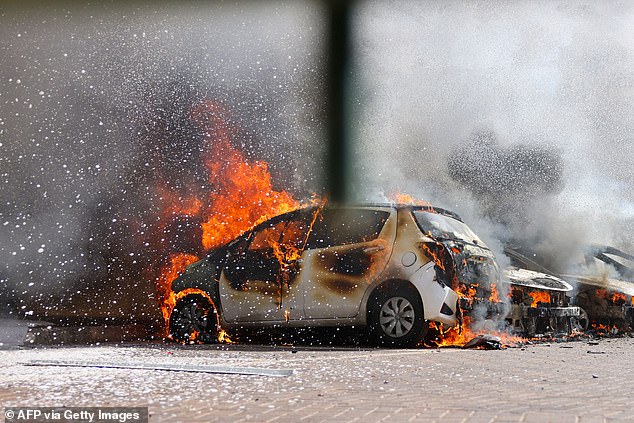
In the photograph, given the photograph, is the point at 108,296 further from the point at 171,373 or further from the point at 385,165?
the point at 171,373

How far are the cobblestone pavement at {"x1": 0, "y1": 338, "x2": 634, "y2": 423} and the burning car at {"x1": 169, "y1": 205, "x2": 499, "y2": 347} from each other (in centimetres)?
90

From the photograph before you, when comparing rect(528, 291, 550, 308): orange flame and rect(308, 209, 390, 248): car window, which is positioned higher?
rect(308, 209, 390, 248): car window

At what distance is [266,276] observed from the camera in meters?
9.96

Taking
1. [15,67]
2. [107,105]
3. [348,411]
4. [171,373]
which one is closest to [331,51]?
[107,105]

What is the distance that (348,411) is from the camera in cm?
424

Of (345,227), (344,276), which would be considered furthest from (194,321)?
(345,227)

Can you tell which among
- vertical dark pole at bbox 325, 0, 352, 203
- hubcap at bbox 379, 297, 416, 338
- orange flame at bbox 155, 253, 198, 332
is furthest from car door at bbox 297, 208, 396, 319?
vertical dark pole at bbox 325, 0, 352, 203

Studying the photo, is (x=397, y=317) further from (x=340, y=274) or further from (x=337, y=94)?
(x=337, y=94)

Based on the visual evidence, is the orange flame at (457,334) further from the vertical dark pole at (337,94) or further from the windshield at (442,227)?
the vertical dark pole at (337,94)

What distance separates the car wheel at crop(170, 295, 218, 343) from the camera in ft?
33.6

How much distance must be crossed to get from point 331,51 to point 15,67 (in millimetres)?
5943

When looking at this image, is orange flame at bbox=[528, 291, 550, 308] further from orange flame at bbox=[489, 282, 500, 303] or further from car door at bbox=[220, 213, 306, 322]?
car door at bbox=[220, 213, 306, 322]

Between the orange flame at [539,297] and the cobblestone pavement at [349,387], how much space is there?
1.99 m

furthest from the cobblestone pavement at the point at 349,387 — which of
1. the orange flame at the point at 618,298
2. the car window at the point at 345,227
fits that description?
the orange flame at the point at 618,298
